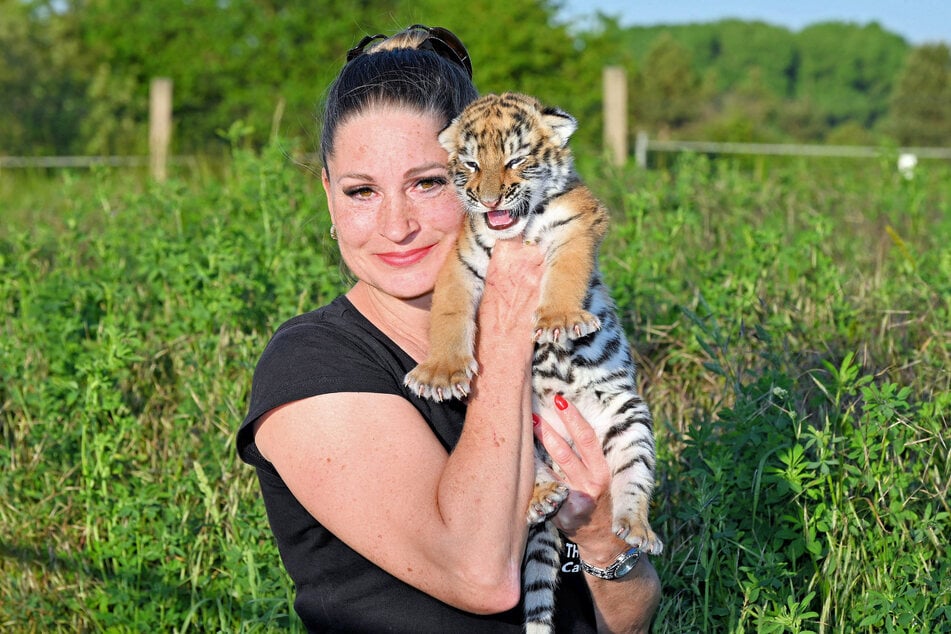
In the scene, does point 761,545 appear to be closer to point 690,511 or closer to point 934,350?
point 690,511

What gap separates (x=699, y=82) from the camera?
162ft

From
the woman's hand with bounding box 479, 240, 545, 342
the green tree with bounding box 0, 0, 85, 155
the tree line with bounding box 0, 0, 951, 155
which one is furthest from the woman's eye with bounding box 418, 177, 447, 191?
the green tree with bounding box 0, 0, 85, 155

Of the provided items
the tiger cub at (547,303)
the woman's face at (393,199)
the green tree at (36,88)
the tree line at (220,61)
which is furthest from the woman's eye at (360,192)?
the green tree at (36,88)

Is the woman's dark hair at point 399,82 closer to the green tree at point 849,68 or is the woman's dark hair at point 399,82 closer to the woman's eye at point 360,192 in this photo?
the woman's eye at point 360,192

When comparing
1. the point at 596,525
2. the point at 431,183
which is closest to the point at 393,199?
the point at 431,183

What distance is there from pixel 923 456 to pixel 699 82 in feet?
157

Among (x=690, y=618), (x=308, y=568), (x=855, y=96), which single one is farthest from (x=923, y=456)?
(x=855, y=96)

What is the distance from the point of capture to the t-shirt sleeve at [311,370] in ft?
8.18

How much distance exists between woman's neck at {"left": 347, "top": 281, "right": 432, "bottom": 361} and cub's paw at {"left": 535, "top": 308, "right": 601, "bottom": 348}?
386mm

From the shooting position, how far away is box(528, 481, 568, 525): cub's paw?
2652mm

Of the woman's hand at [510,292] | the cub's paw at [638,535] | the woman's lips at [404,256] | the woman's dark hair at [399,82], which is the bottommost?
the cub's paw at [638,535]

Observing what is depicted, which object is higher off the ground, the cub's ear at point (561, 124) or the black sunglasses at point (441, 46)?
the black sunglasses at point (441, 46)

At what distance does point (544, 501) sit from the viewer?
2.67 metres

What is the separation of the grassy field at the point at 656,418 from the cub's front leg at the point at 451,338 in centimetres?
99
